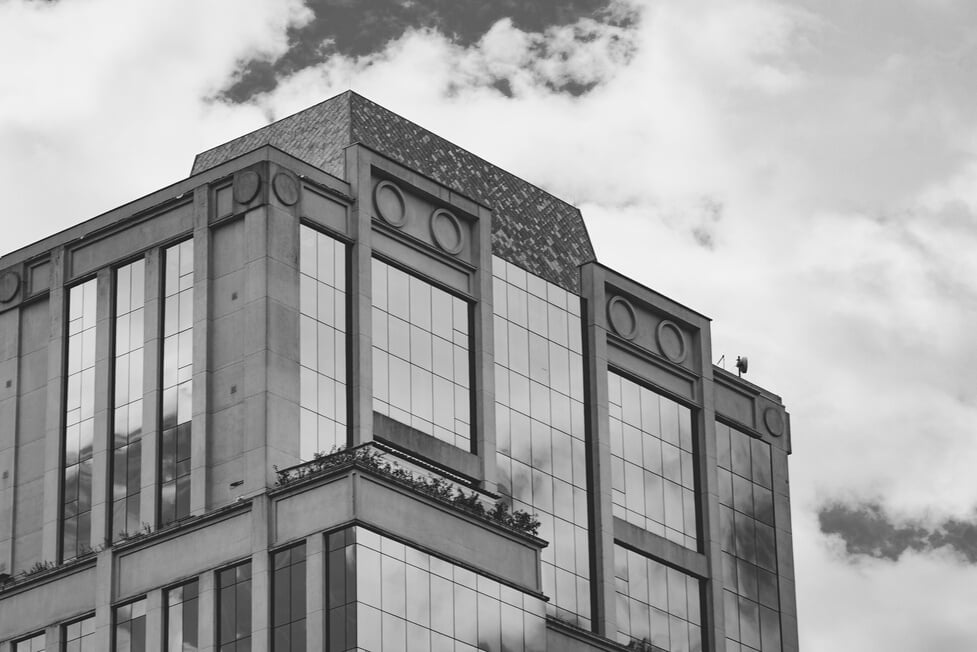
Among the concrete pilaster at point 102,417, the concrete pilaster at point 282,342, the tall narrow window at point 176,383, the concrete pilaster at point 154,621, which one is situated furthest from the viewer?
the concrete pilaster at point 102,417

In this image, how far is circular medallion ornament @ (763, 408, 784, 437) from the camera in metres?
131

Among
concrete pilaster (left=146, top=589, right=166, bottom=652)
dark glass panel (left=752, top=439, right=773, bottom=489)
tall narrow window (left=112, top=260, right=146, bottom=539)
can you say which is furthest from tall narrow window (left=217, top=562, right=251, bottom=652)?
dark glass panel (left=752, top=439, right=773, bottom=489)

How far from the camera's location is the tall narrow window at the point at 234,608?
327 feet

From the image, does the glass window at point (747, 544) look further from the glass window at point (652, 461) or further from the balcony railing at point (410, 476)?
the balcony railing at point (410, 476)

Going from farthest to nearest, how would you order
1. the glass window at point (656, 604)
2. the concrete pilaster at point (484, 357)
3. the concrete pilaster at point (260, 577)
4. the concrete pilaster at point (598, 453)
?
the glass window at point (656, 604)
the concrete pilaster at point (598, 453)
the concrete pilaster at point (484, 357)
the concrete pilaster at point (260, 577)

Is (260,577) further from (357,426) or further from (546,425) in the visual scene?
(546,425)

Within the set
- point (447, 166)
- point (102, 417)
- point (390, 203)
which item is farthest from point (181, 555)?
point (447, 166)

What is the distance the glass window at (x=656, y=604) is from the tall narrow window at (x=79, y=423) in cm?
2314

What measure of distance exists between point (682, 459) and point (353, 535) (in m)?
30.4

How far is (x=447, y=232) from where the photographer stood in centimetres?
11412

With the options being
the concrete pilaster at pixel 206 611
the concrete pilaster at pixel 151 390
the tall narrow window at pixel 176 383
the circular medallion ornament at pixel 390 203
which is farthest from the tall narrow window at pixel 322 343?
the concrete pilaster at pixel 151 390

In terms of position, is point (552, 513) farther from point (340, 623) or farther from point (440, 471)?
point (340, 623)

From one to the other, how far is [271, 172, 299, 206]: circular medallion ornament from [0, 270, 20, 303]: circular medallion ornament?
14482 mm

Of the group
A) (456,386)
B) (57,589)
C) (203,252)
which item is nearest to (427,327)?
(456,386)
